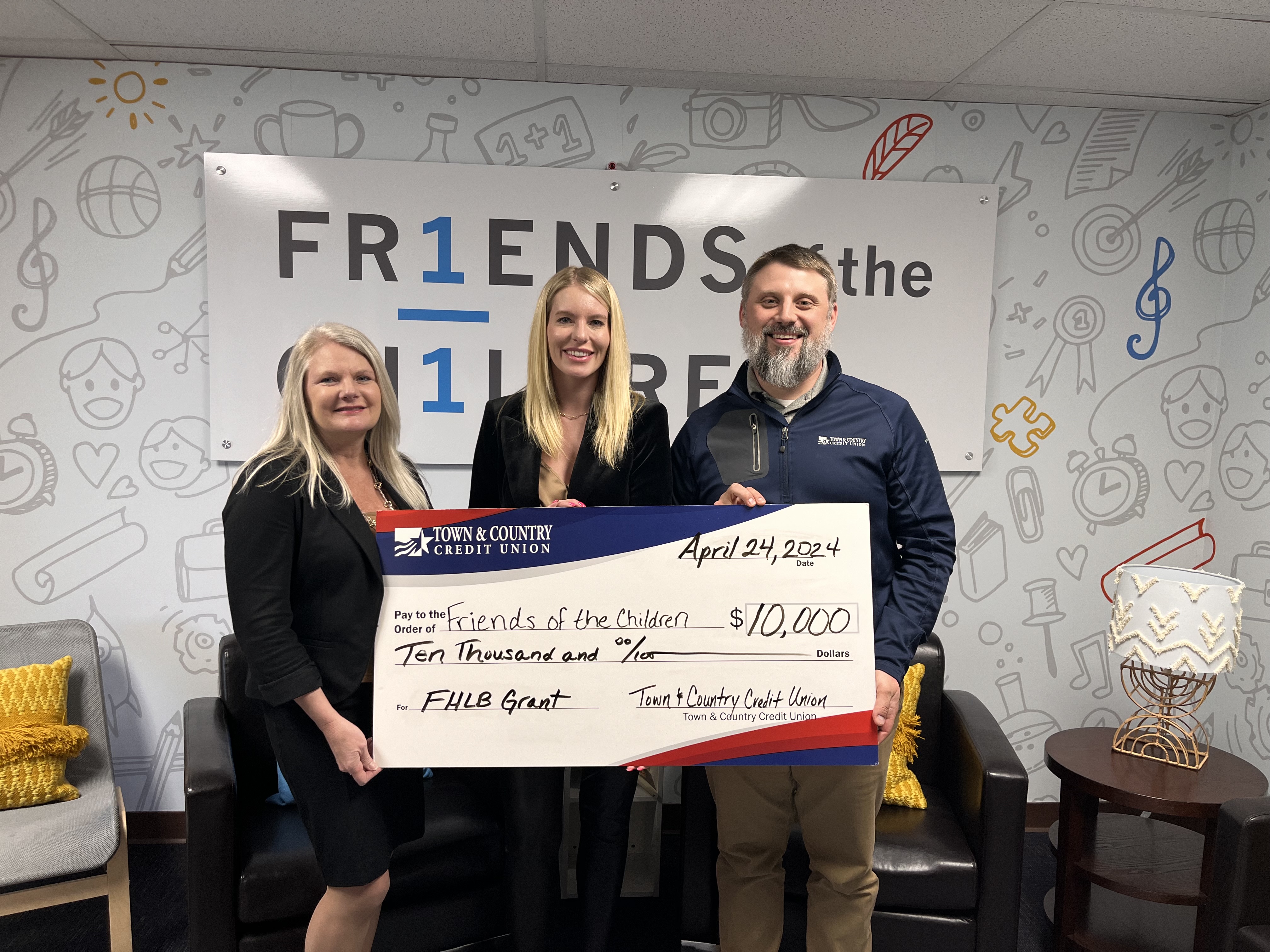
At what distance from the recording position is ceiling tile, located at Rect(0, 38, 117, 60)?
237 centimetres

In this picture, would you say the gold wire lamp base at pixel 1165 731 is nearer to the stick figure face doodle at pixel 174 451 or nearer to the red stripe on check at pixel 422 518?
the red stripe on check at pixel 422 518

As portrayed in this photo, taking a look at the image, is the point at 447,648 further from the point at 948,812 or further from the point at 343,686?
the point at 948,812

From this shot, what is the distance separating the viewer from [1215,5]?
78.5 inches

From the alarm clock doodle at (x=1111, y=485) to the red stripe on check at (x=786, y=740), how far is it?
181 centimetres

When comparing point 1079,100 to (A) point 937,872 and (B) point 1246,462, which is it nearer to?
(B) point 1246,462

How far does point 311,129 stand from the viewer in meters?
2.56

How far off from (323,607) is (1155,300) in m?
2.93

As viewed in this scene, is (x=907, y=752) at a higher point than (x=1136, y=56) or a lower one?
lower

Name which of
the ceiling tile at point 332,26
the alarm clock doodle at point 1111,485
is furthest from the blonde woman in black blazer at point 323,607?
the alarm clock doodle at point 1111,485

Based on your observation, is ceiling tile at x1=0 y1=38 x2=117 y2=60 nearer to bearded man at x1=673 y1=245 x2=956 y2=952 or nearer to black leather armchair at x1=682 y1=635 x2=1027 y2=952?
bearded man at x1=673 y1=245 x2=956 y2=952

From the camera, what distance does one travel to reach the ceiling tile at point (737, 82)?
2.51 meters

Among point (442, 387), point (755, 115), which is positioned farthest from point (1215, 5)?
point (442, 387)

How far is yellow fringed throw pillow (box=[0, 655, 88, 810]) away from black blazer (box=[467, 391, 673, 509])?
1411 mm

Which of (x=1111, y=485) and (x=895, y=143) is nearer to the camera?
(x=895, y=143)
